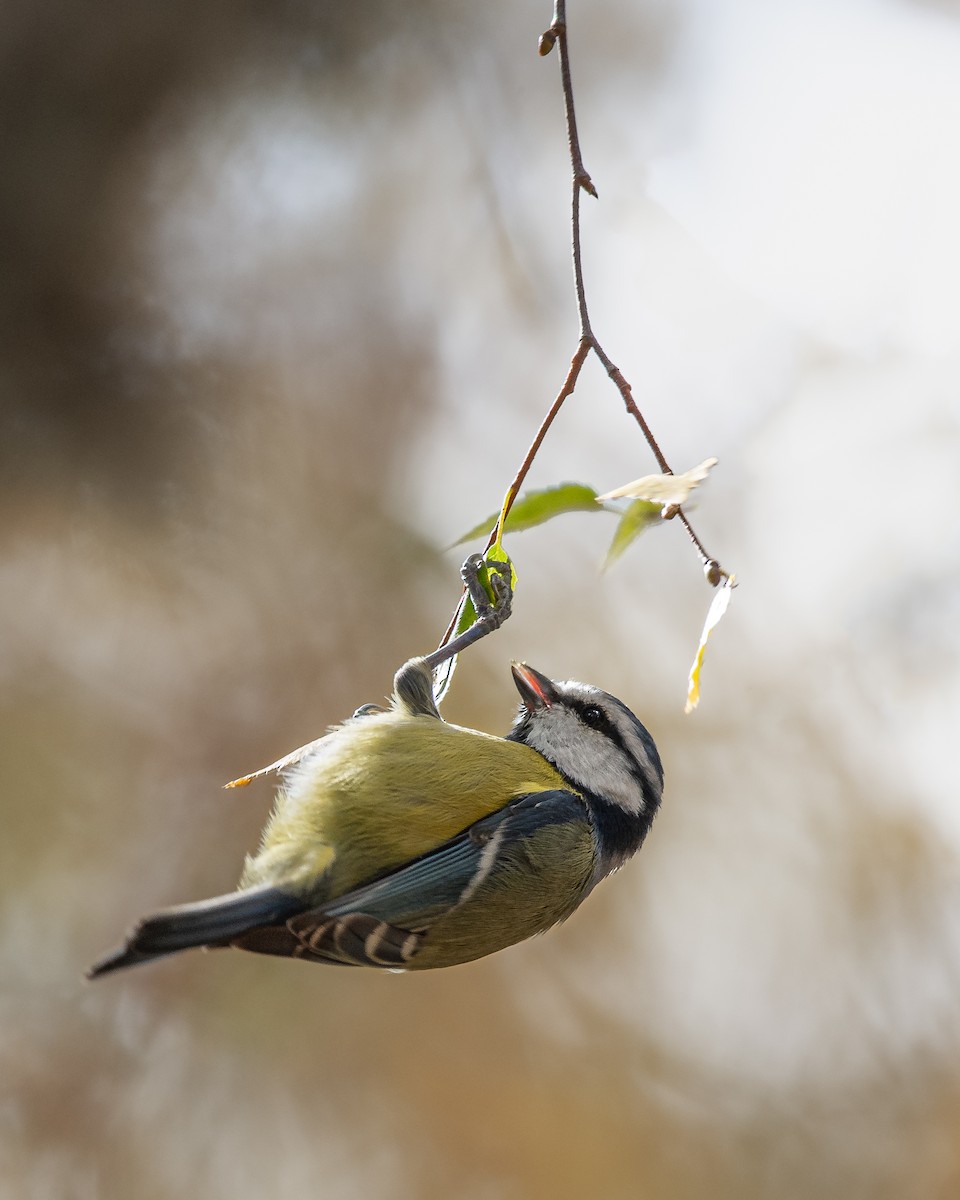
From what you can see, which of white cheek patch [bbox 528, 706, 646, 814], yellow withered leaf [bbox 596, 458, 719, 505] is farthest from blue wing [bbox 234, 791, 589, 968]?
yellow withered leaf [bbox 596, 458, 719, 505]

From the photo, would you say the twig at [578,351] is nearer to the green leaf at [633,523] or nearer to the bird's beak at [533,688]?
the green leaf at [633,523]

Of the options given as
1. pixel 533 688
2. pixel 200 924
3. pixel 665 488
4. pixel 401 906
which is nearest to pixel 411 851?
pixel 401 906

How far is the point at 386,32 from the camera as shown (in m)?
2.94

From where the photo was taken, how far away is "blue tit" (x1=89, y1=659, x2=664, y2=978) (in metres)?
0.98

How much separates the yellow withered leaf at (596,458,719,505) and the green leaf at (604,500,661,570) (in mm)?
138

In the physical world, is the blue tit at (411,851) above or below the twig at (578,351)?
below

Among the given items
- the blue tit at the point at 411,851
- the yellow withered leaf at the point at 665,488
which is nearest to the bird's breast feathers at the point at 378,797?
the blue tit at the point at 411,851

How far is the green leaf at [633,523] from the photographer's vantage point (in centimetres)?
100

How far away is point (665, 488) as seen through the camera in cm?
83

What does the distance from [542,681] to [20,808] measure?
6.31 feet

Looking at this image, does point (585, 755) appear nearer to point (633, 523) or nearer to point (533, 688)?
point (533, 688)

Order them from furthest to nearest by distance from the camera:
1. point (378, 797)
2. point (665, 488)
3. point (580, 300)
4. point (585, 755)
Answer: point (585, 755) < point (378, 797) < point (580, 300) < point (665, 488)

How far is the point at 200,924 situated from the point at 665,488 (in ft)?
1.73

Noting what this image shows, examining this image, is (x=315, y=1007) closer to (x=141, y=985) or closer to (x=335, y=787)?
(x=141, y=985)
